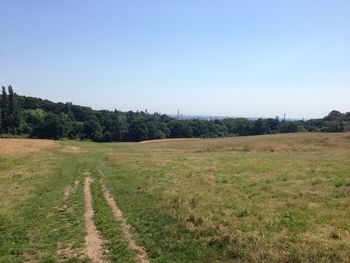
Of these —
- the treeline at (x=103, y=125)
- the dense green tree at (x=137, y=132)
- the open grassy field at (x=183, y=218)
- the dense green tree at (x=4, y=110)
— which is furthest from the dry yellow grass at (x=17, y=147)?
the dense green tree at (x=137, y=132)

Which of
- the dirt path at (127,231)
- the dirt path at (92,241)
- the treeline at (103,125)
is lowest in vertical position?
the dirt path at (92,241)

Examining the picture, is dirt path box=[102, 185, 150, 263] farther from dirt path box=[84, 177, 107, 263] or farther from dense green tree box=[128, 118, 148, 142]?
dense green tree box=[128, 118, 148, 142]

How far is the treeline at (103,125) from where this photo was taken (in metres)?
131

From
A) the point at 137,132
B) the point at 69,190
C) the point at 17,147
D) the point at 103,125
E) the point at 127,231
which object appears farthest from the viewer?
the point at 103,125

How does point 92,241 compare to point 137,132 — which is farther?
point 137,132

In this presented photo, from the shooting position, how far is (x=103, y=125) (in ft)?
488

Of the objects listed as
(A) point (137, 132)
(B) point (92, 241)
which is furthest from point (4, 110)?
(B) point (92, 241)

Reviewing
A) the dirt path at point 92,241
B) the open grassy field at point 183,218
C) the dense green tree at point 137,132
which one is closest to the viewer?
the open grassy field at point 183,218

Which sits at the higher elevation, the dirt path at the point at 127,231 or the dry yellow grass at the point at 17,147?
the dry yellow grass at the point at 17,147

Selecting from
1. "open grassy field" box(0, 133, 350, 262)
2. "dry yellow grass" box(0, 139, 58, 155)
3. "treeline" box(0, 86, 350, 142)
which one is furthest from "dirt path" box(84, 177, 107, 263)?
"treeline" box(0, 86, 350, 142)

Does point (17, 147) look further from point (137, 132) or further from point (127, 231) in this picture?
point (137, 132)

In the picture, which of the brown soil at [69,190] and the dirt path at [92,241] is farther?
the brown soil at [69,190]

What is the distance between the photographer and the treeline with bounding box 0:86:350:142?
131250 mm

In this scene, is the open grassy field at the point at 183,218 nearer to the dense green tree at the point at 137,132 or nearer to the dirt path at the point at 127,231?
the dirt path at the point at 127,231
